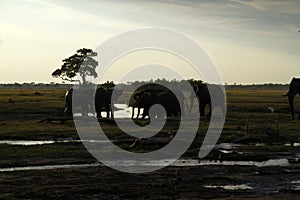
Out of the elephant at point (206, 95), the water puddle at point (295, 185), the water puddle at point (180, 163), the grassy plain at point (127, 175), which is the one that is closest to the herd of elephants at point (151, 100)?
the elephant at point (206, 95)

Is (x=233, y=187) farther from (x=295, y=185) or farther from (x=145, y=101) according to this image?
(x=145, y=101)

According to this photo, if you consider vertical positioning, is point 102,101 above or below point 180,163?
above

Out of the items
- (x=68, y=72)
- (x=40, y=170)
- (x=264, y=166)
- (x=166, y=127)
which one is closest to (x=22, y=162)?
(x=40, y=170)

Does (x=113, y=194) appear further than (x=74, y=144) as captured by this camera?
No

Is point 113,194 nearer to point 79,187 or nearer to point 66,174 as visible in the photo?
point 79,187

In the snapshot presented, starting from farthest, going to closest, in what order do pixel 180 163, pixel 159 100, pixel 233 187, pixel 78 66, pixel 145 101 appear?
pixel 78 66 → pixel 159 100 → pixel 145 101 → pixel 180 163 → pixel 233 187

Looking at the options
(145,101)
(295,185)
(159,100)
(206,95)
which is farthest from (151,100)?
(295,185)

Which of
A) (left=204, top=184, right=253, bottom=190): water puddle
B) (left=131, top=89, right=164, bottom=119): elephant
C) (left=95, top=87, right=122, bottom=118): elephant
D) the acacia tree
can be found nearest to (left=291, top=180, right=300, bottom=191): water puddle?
(left=204, top=184, right=253, bottom=190): water puddle

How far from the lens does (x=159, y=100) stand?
37.6 meters

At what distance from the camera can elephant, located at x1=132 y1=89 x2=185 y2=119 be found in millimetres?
37125

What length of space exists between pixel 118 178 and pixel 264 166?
5435mm

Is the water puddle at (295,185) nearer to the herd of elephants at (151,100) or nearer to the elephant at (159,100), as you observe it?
the herd of elephants at (151,100)

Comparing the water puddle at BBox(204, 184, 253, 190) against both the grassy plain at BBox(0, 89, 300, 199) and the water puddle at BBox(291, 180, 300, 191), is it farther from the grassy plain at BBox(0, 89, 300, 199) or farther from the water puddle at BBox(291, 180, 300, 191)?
the water puddle at BBox(291, 180, 300, 191)

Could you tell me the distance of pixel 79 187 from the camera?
1408 cm
